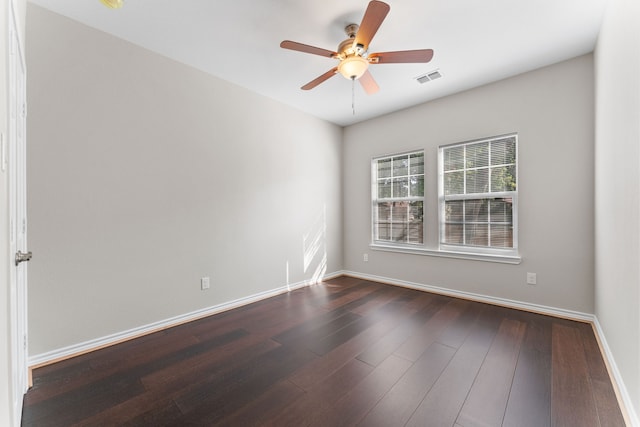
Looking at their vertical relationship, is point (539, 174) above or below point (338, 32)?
below

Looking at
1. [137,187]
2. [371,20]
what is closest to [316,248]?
[137,187]

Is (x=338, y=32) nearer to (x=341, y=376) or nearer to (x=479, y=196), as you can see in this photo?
(x=479, y=196)

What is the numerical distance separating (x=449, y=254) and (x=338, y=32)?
2857mm

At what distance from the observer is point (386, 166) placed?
4.31 m

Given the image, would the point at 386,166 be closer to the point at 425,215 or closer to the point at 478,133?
the point at 425,215

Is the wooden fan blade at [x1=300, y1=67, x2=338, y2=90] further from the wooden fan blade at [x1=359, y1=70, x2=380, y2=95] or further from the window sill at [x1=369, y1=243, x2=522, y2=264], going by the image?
the window sill at [x1=369, y1=243, x2=522, y2=264]

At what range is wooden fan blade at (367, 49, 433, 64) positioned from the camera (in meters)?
2.03

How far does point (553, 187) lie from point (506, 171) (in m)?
0.47

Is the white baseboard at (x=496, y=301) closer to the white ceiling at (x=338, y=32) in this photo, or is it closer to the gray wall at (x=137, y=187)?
the gray wall at (x=137, y=187)

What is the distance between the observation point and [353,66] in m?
2.17

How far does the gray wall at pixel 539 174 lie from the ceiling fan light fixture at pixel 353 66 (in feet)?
6.19

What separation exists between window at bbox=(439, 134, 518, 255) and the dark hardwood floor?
0.91 metres

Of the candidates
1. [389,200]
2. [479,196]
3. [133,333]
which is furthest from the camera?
[389,200]

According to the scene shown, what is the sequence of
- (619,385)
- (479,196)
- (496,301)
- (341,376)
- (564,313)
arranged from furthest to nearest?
(479,196)
(496,301)
(564,313)
(341,376)
(619,385)
